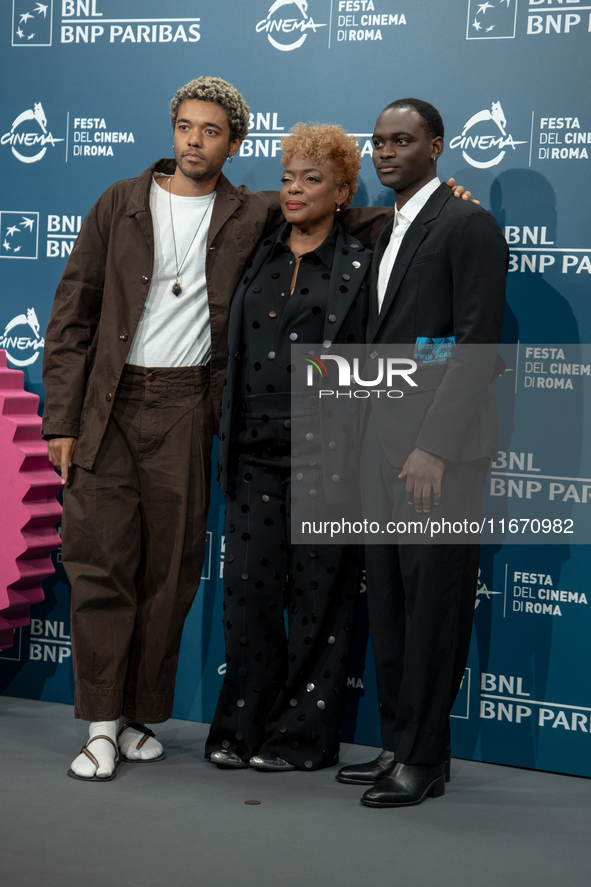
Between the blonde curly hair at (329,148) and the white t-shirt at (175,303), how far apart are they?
13.5 inches

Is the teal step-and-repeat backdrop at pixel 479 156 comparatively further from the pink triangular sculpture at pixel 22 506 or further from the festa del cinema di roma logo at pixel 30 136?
the pink triangular sculpture at pixel 22 506

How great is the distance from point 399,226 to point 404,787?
5.03 ft

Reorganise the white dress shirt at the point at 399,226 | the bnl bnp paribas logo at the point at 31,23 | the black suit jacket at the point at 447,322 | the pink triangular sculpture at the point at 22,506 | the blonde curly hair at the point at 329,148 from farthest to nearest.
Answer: the bnl bnp paribas logo at the point at 31,23, the pink triangular sculpture at the point at 22,506, the blonde curly hair at the point at 329,148, the white dress shirt at the point at 399,226, the black suit jacket at the point at 447,322

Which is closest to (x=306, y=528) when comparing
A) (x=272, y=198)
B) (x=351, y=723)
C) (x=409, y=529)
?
(x=409, y=529)

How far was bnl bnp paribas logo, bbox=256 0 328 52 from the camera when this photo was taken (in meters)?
3.37

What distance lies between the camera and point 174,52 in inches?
139

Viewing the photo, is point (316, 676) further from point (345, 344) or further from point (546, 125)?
point (546, 125)

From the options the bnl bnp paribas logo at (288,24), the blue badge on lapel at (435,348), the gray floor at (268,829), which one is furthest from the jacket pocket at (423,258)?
the gray floor at (268,829)

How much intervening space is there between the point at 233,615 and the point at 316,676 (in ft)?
0.99

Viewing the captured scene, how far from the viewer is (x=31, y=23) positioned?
3713 mm

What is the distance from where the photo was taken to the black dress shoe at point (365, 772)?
9.75 feet

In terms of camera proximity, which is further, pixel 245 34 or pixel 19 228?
pixel 19 228

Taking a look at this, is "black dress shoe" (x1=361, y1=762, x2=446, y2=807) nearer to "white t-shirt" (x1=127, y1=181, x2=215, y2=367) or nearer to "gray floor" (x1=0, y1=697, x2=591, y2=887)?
"gray floor" (x1=0, y1=697, x2=591, y2=887)

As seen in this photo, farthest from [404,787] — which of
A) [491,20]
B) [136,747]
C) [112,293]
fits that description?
[491,20]
